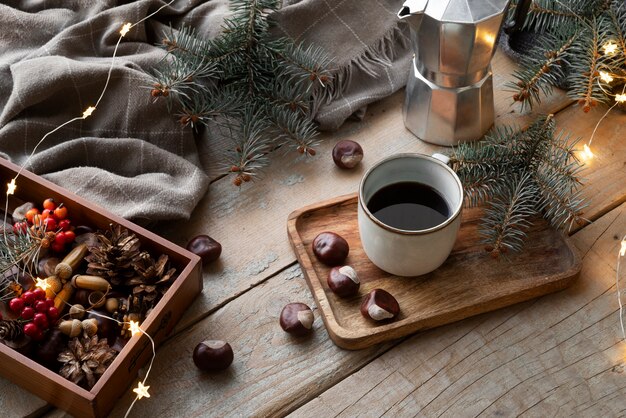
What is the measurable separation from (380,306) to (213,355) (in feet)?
0.67

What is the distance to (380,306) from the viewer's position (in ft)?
3.11

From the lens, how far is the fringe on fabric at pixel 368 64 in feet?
3.85

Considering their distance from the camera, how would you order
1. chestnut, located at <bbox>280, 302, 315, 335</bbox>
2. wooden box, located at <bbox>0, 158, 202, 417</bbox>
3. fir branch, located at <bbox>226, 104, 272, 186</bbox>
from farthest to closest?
fir branch, located at <bbox>226, 104, 272, 186</bbox>, chestnut, located at <bbox>280, 302, 315, 335</bbox>, wooden box, located at <bbox>0, 158, 202, 417</bbox>

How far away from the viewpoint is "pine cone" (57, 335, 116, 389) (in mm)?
866

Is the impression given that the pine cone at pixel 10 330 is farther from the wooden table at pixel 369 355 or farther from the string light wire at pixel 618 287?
the string light wire at pixel 618 287

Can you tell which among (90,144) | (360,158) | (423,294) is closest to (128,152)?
(90,144)

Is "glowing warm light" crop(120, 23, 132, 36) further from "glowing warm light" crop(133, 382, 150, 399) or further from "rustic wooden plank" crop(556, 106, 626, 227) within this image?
"rustic wooden plank" crop(556, 106, 626, 227)

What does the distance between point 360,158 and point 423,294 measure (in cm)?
23

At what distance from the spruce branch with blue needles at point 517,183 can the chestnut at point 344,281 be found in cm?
17

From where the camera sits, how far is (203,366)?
3.06 ft

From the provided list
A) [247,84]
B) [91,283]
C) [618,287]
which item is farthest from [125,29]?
[618,287]

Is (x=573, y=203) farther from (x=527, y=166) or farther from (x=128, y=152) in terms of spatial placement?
(x=128, y=152)

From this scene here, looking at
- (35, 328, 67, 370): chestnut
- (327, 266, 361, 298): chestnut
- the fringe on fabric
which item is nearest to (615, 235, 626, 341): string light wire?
(327, 266, 361, 298): chestnut

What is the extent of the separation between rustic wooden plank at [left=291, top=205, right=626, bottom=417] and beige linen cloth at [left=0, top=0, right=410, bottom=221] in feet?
1.10
